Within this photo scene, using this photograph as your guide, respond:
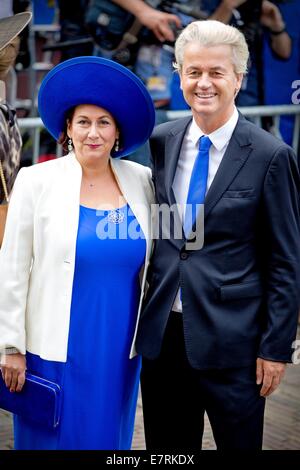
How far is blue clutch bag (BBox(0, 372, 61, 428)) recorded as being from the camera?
10.1 feet

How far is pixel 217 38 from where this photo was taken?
2.96 meters

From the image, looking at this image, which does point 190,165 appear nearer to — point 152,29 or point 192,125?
point 192,125

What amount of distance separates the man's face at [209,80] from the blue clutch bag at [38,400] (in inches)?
45.5

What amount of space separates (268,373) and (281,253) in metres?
0.45

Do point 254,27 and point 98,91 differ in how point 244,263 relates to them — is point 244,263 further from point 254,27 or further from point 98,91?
point 254,27

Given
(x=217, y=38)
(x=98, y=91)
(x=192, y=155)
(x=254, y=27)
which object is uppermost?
(x=254, y=27)

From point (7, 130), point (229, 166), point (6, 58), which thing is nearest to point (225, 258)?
point (229, 166)

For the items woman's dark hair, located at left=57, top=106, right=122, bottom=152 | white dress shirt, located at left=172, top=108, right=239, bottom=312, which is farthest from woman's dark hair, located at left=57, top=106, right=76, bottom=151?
white dress shirt, located at left=172, top=108, right=239, bottom=312

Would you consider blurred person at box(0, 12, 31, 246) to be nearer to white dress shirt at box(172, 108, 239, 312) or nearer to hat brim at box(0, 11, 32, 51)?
hat brim at box(0, 11, 32, 51)

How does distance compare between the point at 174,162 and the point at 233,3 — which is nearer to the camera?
the point at 174,162

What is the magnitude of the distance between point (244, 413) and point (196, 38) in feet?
4.56
